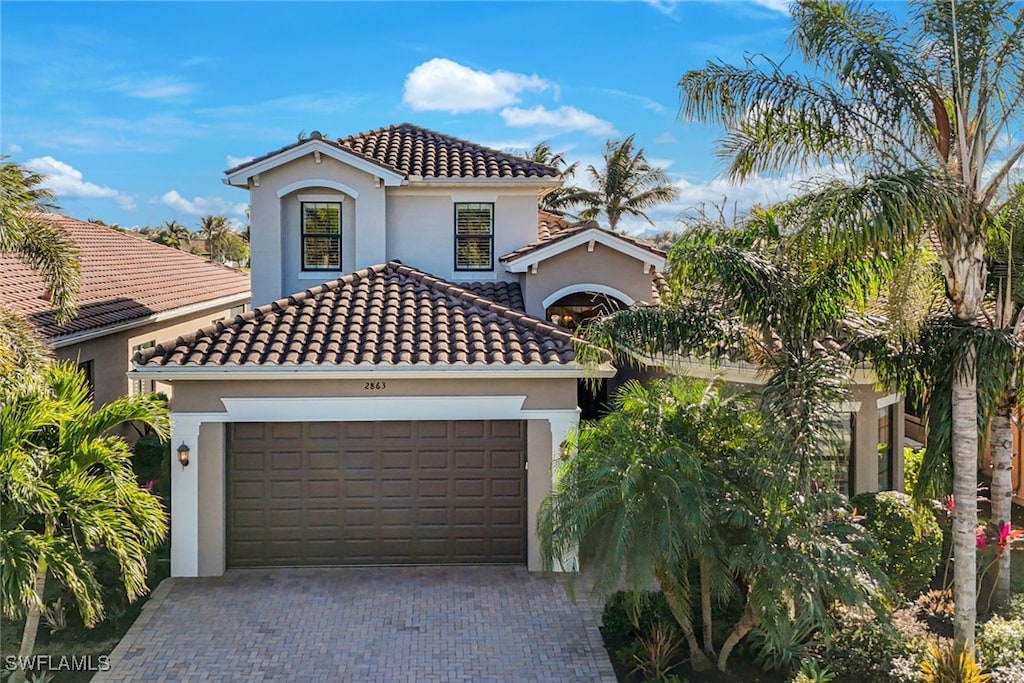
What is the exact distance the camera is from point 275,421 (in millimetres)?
13016

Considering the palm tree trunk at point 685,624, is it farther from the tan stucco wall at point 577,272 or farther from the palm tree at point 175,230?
the palm tree at point 175,230

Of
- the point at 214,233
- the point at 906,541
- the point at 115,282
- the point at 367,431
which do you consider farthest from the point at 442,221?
the point at 214,233

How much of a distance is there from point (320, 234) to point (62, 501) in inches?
436

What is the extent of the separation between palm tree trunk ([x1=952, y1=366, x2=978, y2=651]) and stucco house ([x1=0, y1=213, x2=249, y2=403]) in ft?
46.5

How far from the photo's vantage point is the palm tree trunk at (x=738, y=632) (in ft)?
30.2

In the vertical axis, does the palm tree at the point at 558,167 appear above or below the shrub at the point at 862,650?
above

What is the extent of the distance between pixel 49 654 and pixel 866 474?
12.4m

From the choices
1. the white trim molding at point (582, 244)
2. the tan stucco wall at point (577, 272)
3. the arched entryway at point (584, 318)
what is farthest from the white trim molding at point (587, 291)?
the arched entryway at point (584, 318)

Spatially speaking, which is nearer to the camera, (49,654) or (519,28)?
(49,654)

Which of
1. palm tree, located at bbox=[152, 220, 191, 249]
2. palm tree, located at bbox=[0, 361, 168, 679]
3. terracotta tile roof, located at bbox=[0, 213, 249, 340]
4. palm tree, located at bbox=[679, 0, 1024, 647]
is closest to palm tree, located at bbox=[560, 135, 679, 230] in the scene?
terracotta tile roof, located at bbox=[0, 213, 249, 340]

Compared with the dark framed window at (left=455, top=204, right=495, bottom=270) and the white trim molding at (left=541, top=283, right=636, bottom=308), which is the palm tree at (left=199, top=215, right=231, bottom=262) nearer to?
the dark framed window at (left=455, top=204, right=495, bottom=270)

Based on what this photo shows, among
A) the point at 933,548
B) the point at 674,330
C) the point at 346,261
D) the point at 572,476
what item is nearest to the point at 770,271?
the point at 674,330

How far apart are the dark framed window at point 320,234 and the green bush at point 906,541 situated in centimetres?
1278

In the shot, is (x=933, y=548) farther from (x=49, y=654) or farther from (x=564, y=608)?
(x=49, y=654)
